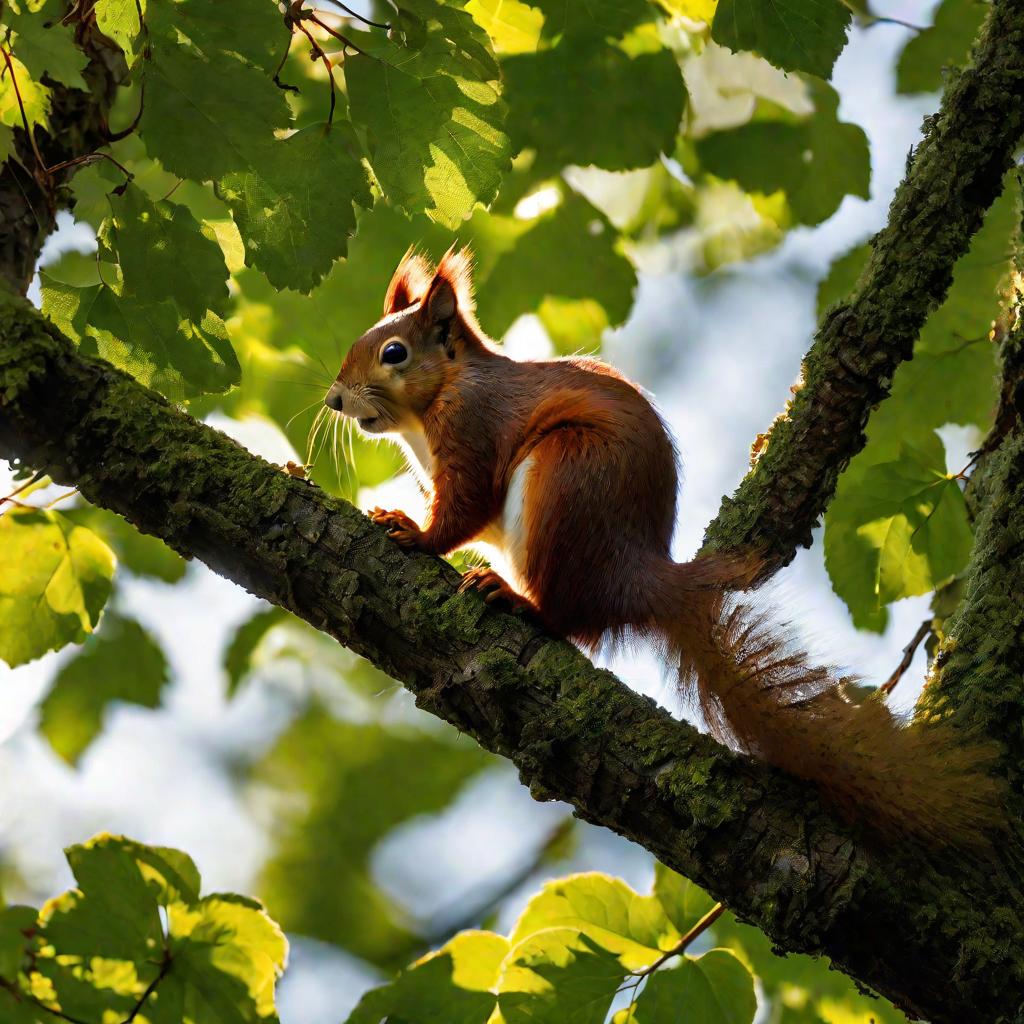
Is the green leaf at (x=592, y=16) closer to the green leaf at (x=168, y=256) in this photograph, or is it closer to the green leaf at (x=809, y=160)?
the green leaf at (x=809, y=160)

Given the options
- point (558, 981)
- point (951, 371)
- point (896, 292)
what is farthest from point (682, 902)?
point (951, 371)

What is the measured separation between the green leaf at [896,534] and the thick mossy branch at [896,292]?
0.31 metres

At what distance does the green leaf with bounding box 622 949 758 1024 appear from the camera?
6.15 feet

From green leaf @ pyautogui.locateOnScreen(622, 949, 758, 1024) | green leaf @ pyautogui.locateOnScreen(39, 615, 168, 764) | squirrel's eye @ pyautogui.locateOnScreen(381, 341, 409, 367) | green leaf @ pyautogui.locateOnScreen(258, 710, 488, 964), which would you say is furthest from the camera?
green leaf @ pyautogui.locateOnScreen(258, 710, 488, 964)

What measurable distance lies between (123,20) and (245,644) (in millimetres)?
1924

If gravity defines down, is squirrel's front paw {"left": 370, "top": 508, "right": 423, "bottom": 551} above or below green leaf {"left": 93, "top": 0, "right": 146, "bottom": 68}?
below

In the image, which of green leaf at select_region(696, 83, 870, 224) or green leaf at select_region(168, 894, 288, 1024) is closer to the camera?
green leaf at select_region(168, 894, 288, 1024)

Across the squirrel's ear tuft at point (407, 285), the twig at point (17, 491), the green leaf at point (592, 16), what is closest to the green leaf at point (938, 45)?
the green leaf at point (592, 16)

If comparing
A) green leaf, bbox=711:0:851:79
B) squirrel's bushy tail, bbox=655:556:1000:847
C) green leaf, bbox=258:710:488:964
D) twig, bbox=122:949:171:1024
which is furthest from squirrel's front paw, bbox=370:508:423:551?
green leaf, bbox=258:710:488:964

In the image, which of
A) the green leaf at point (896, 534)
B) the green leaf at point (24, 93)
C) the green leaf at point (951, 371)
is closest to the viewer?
the green leaf at point (24, 93)

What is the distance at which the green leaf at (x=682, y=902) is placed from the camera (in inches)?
79.7

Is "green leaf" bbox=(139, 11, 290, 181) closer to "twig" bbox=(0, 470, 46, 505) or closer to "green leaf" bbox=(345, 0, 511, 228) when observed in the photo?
"green leaf" bbox=(345, 0, 511, 228)

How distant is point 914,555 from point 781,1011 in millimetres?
927

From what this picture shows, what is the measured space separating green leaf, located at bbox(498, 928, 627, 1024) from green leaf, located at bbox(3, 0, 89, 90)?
1.46 metres
